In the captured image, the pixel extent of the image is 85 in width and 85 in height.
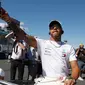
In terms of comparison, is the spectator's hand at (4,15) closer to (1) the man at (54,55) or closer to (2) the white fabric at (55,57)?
(1) the man at (54,55)

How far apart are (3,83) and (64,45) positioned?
37.6 inches

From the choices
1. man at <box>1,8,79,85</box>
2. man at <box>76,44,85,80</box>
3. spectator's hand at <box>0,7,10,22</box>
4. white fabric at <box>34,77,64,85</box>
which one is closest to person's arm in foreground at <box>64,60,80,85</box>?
man at <box>1,8,79,85</box>

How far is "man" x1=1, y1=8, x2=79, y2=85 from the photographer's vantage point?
342 cm

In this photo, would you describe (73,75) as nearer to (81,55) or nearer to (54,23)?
(54,23)

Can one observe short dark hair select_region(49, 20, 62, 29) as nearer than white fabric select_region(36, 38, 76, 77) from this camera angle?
No

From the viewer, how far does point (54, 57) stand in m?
3.52

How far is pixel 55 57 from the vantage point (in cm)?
352

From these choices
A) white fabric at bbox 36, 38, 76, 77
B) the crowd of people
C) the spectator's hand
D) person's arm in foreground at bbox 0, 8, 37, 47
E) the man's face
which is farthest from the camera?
the crowd of people

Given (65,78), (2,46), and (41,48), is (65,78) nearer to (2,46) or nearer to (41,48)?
(41,48)

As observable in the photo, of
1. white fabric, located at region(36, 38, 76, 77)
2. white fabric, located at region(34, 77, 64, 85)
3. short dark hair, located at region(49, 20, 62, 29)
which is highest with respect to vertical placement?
short dark hair, located at region(49, 20, 62, 29)

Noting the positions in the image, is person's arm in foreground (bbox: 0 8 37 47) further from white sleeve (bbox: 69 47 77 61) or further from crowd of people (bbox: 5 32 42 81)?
crowd of people (bbox: 5 32 42 81)

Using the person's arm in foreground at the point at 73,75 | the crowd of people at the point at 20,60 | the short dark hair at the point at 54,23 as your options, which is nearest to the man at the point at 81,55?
the crowd of people at the point at 20,60

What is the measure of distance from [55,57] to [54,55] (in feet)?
0.09

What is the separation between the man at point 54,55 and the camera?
342 cm
